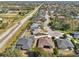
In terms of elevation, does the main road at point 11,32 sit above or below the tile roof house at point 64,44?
above

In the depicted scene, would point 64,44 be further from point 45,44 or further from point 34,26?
point 34,26

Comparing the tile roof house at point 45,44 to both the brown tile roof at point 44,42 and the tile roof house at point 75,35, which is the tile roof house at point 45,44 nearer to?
the brown tile roof at point 44,42

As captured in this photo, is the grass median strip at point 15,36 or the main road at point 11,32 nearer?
the grass median strip at point 15,36

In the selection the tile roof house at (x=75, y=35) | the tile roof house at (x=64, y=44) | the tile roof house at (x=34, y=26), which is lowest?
the tile roof house at (x=64, y=44)

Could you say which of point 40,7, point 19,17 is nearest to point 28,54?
point 19,17

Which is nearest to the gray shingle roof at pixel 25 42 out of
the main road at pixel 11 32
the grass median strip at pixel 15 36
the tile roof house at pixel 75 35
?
the grass median strip at pixel 15 36

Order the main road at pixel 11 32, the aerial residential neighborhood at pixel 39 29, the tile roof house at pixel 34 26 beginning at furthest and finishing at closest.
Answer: the tile roof house at pixel 34 26 → the main road at pixel 11 32 → the aerial residential neighborhood at pixel 39 29

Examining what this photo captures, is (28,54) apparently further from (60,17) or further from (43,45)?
(60,17)

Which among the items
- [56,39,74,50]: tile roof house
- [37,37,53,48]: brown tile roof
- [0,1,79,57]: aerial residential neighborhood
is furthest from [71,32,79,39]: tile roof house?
[37,37,53,48]: brown tile roof
